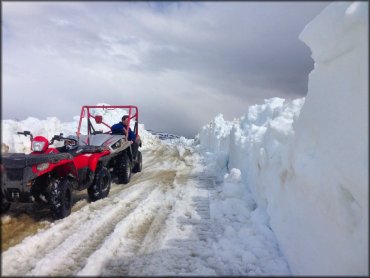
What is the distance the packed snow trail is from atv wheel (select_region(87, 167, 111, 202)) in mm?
156

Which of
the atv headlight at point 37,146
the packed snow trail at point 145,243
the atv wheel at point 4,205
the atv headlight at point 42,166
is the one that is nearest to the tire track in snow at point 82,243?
the packed snow trail at point 145,243

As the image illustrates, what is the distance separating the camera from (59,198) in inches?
216

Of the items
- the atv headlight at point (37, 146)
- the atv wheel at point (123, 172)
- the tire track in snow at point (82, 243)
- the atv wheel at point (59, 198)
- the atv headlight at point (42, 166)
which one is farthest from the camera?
the atv wheel at point (123, 172)

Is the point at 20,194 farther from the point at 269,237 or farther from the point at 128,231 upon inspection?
the point at 269,237

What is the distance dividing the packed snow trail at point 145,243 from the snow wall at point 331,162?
35 cm

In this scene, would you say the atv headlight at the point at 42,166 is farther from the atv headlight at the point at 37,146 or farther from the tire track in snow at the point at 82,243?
the tire track in snow at the point at 82,243

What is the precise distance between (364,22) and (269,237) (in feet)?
8.97

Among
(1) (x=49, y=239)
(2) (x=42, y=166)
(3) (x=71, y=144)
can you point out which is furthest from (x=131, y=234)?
(3) (x=71, y=144)

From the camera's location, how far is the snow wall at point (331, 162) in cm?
288

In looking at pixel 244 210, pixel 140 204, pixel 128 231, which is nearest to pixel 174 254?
pixel 128 231

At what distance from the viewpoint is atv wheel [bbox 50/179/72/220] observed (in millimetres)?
5406

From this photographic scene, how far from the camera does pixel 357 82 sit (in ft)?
9.94

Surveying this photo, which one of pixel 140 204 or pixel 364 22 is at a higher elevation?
pixel 364 22

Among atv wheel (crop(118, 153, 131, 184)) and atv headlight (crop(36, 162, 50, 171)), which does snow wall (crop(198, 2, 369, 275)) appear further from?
atv wheel (crop(118, 153, 131, 184))
